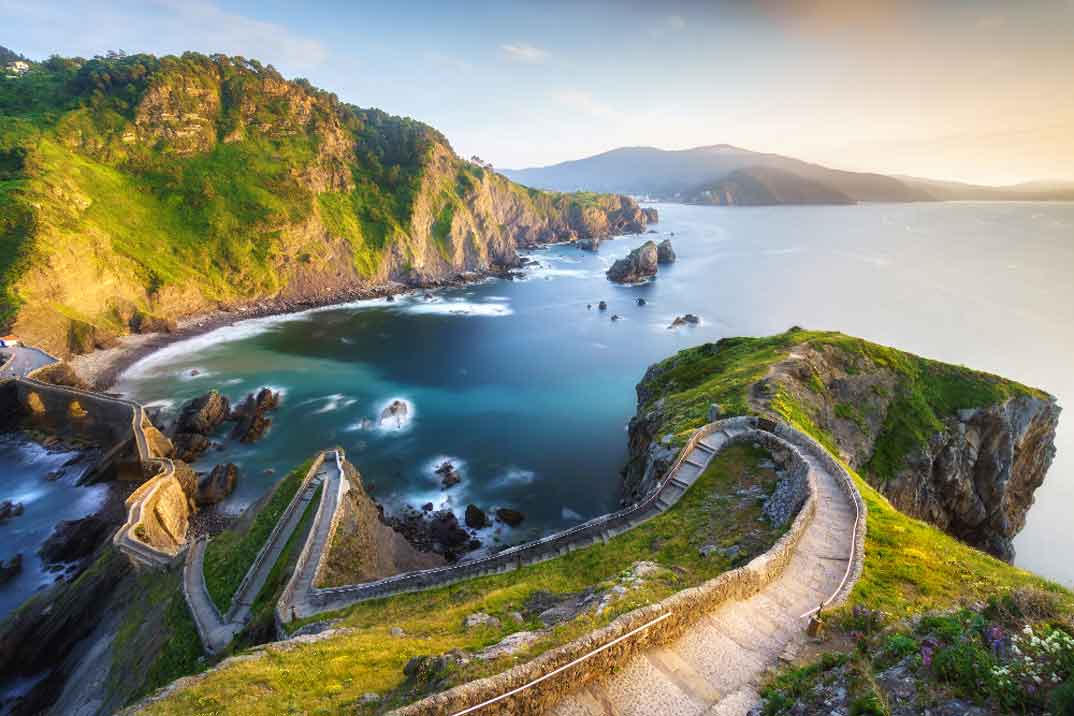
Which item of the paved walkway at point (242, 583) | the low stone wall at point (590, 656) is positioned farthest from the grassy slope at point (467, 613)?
the paved walkway at point (242, 583)

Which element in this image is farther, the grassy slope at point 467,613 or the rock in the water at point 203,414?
the rock in the water at point 203,414

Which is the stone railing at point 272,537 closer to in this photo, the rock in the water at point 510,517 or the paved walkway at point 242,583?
the paved walkway at point 242,583

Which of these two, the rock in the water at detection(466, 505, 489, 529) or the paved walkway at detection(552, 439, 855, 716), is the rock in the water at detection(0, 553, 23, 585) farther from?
the paved walkway at detection(552, 439, 855, 716)

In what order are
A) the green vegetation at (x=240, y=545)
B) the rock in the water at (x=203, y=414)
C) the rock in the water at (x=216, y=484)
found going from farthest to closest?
the rock in the water at (x=203, y=414) < the rock in the water at (x=216, y=484) < the green vegetation at (x=240, y=545)

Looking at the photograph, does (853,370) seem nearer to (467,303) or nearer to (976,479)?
(976,479)

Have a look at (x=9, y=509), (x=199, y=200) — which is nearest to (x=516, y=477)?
(x=9, y=509)

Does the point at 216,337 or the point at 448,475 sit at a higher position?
the point at 216,337

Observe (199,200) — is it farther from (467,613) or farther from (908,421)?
(908,421)
